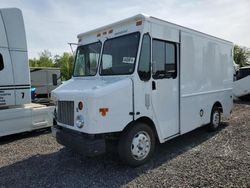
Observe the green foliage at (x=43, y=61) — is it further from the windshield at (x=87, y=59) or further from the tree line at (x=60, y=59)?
the windshield at (x=87, y=59)

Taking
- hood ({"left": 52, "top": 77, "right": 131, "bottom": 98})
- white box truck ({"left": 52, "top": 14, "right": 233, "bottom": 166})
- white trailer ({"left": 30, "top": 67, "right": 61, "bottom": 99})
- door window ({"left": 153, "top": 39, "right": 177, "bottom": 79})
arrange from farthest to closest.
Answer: white trailer ({"left": 30, "top": 67, "right": 61, "bottom": 99}) → door window ({"left": 153, "top": 39, "right": 177, "bottom": 79}) → white box truck ({"left": 52, "top": 14, "right": 233, "bottom": 166}) → hood ({"left": 52, "top": 77, "right": 131, "bottom": 98})

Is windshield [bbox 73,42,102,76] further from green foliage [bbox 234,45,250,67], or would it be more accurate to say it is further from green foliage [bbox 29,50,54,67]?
green foliage [bbox 234,45,250,67]

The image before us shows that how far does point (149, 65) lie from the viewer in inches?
197

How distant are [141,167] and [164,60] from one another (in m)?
2.30

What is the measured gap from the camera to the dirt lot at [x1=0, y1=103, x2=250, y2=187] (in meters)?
4.34

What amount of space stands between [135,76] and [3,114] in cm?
432

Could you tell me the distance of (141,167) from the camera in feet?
16.2

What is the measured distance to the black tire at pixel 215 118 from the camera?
7605 mm

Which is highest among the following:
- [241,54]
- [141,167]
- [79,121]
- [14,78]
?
[241,54]

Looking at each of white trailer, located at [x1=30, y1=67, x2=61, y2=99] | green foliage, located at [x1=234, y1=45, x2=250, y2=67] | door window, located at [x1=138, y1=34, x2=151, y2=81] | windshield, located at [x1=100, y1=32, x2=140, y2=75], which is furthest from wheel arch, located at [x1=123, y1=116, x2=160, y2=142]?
green foliage, located at [x1=234, y1=45, x2=250, y2=67]

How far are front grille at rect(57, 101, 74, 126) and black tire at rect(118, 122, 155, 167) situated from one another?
1.04 m

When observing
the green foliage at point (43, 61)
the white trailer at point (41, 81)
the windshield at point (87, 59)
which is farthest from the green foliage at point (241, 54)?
the windshield at point (87, 59)

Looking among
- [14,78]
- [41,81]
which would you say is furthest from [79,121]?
[41,81]

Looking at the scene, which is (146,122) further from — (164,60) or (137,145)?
(164,60)
